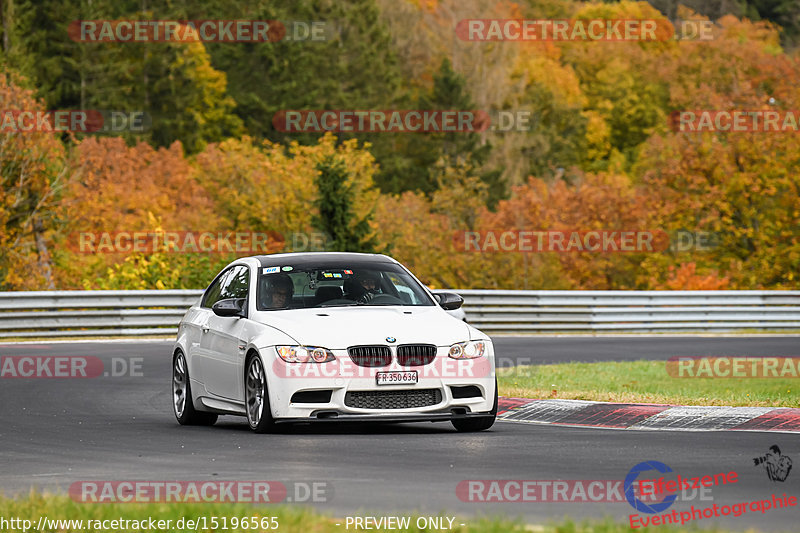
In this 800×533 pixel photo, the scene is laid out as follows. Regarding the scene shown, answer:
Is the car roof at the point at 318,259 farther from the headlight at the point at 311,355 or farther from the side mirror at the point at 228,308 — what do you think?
the headlight at the point at 311,355

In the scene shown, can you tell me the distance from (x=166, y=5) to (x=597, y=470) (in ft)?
265

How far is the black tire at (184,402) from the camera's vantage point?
14.4 meters

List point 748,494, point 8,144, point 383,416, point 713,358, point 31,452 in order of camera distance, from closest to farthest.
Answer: point 748,494, point 31,452, point 383,416, point 713,358, point 8,144

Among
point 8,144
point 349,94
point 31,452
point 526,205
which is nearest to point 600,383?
point 31,452

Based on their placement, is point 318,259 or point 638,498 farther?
point 318,259

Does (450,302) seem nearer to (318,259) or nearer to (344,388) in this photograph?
(318,259)

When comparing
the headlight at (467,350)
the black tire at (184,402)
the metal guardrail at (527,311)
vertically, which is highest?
the headlight at (467,350)

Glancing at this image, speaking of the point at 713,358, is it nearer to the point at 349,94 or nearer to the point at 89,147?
the point at 89,147

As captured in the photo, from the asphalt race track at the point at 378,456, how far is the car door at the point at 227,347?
409 mm

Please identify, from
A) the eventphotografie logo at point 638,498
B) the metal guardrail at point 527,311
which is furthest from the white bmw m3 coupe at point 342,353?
the metal guardrail at point 527,311

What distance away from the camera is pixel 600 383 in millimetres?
19156

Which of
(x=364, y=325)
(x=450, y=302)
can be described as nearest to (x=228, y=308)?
(x=364, y=325)

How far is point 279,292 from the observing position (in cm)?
1367

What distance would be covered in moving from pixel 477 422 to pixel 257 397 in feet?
6.43
